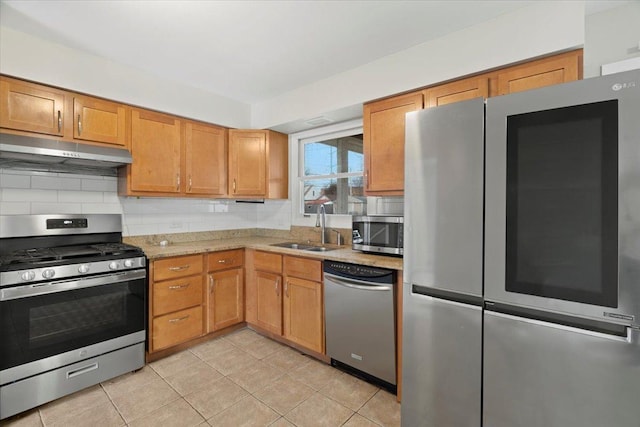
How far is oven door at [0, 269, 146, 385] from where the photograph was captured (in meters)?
1.92

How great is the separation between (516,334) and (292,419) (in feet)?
4.66

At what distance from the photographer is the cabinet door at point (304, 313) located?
8.47ft

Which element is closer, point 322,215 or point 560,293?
point 560,293

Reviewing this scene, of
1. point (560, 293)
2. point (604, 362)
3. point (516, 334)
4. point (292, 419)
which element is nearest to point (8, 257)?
point (292, 419)

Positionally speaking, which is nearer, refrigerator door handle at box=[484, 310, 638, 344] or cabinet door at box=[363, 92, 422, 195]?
refrigerator door handle at box=[484, 310, 638, 344]

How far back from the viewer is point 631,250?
113 cm

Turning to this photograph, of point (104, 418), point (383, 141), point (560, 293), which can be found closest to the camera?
point (560, 293)

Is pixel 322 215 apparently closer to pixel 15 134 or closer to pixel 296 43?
pixel 296 43

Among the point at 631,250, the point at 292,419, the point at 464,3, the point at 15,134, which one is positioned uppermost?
the point at 464,3

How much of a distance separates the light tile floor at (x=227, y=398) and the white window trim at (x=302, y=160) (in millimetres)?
1391

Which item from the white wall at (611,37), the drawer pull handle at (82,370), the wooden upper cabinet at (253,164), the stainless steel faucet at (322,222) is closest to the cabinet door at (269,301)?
the stainless steel faucet at (322,222)

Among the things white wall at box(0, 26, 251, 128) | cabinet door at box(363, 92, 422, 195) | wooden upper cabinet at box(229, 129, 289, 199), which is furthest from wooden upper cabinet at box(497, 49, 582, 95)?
white wall at box(0, 26, 251, 128)

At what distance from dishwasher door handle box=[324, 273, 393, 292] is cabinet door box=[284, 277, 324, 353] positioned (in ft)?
0.52

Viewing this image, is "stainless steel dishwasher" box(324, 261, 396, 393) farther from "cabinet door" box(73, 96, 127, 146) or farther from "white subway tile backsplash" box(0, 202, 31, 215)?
"white subway tile backsplash" box(0, 202, 31, 215)
